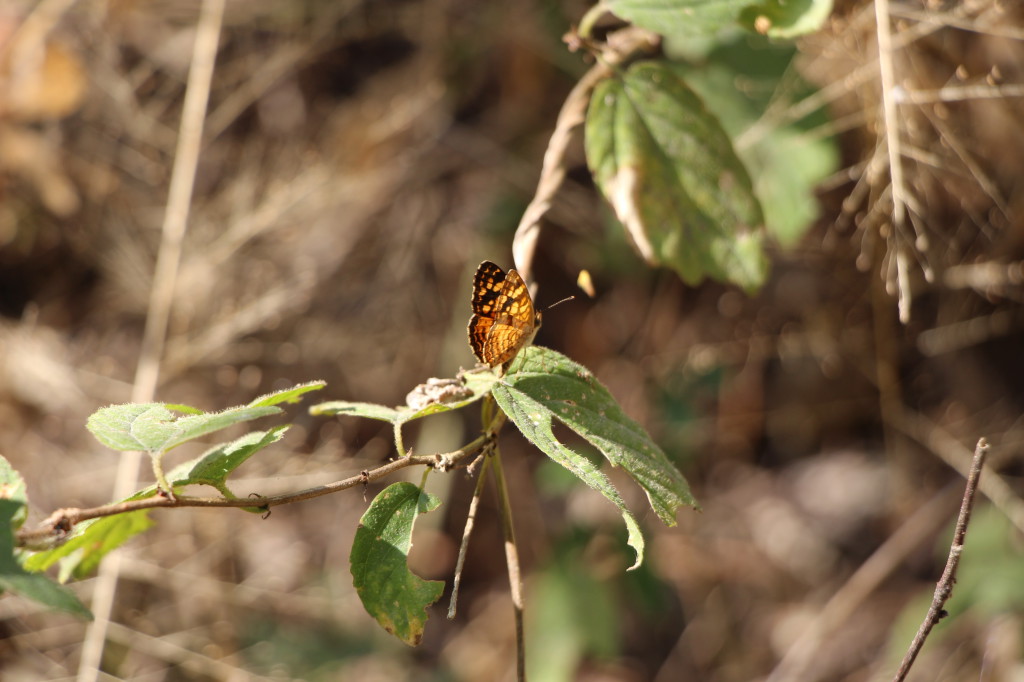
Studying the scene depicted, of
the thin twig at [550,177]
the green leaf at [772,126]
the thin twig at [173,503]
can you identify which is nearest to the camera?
the thin twig at [173,503]

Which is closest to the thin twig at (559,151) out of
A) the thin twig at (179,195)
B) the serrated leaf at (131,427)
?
the serrated leaf at (131,427)

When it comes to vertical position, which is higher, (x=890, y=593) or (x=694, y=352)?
(x=694, y=352)

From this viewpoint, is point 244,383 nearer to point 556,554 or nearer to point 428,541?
point 428,541

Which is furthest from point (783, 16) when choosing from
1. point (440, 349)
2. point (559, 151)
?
point (440, 349)

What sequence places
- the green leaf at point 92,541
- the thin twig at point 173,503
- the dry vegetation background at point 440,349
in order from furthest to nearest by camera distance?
1. the dry vegetation background at point 440,349
2. the green leaf at point 92,541
3. the thin twig at point 173,503

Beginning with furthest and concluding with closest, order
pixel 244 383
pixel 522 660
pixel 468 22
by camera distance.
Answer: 1. pixel 468 22
2. pixel 244 383
3. pixel 522 660

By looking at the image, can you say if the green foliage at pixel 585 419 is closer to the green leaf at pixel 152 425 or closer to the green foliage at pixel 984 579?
the green leaf at pixel 152 425

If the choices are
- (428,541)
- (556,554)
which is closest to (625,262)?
(556,554)
